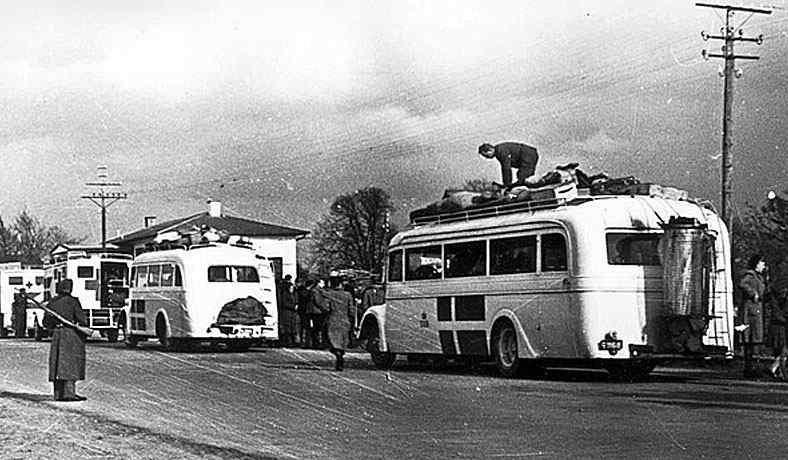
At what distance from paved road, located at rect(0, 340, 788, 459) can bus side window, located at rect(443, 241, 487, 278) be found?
1.69m

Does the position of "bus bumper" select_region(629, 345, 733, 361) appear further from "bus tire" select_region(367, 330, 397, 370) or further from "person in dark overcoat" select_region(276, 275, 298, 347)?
"person in dark overcoat" select_region(276, 275, 298, 347)

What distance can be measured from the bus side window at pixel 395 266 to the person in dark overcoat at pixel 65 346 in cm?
811

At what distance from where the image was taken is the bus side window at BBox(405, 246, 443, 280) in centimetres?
2253

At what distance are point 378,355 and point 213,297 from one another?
7.38 meters

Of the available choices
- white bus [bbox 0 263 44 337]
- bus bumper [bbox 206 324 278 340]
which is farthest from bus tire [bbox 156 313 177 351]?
white bus [bbox 0 263 44 337]

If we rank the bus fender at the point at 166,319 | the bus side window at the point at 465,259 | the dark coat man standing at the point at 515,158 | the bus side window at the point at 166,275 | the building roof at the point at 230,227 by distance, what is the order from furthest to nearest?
the building roof at the point at 230,227, the bus side window at the point at 166,275, the bus fender at the point at 166,319, the dark coat man standing at the point at 515,158, the bus side window at the point at 465,259

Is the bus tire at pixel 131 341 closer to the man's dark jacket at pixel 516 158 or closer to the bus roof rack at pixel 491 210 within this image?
the bus roof rack at pixel 491 210

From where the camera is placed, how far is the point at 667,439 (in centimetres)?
1173

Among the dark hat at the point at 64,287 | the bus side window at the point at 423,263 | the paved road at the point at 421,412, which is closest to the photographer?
the paved road at the point at 421,412

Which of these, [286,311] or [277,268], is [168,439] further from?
[277,268]

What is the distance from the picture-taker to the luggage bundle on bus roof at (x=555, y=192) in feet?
64.7

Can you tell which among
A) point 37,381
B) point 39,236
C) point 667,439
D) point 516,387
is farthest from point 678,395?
point 39,236

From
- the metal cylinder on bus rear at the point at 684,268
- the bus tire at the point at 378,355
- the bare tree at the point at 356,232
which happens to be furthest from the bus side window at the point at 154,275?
the bare tree at the point at 356,232

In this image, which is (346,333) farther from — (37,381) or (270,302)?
(270,302)
